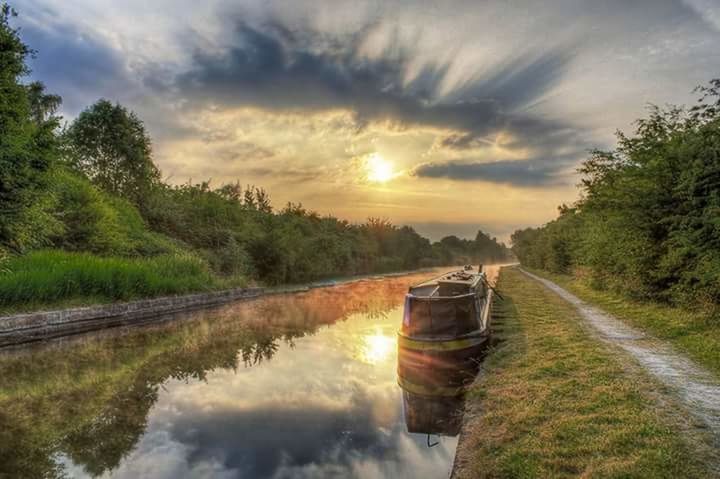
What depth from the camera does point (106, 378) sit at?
7977 mm

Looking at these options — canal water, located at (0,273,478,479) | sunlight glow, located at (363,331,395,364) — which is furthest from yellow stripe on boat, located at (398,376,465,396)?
sunlight glow, located at (363,331,395,364)

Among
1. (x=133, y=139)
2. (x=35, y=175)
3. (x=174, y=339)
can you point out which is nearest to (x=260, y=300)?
(x=174, y=339)

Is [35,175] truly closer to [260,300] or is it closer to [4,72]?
[4,72]

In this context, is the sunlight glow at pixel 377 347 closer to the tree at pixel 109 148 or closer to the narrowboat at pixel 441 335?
the narrowboat at pixel 441 335

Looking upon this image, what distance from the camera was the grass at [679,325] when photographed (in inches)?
306

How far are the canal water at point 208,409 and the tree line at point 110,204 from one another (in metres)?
3.38

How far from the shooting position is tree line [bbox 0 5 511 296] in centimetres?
895

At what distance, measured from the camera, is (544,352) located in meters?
8.36

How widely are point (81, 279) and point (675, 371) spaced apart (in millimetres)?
15979

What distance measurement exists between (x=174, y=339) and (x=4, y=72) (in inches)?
304

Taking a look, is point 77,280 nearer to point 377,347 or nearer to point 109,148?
point 377,347

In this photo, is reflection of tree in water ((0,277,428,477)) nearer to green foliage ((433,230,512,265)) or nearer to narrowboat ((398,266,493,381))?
narrowboat ((398,266,493,381))

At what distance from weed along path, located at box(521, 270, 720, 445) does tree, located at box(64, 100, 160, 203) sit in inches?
1101

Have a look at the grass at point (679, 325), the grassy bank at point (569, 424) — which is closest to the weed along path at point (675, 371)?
the grass at point (679, 325)
